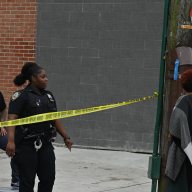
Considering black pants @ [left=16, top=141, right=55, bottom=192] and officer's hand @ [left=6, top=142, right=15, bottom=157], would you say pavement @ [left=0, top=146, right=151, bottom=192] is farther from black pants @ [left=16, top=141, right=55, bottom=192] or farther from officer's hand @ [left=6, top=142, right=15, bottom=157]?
officer's hand @ [left=6, top=142, right=15, bottom=157]

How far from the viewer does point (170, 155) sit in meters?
5.36

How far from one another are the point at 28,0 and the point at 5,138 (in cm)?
462

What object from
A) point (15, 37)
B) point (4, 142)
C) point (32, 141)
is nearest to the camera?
point (32, 141)

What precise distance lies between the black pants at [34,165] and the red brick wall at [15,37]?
5661 mm

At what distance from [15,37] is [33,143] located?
5.94 metres

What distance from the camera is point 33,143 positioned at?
6387mm

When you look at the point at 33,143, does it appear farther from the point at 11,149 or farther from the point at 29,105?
the point at 29,105

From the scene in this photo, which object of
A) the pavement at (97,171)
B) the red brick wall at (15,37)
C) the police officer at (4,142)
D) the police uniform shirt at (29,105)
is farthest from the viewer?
the red brick wall at (15,37)

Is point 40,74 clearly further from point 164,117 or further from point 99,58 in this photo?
point 99,58

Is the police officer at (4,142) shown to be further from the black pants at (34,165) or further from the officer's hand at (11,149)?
the officer's hand at (11,149)

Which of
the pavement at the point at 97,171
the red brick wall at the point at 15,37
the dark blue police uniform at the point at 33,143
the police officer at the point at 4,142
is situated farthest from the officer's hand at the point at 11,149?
the red brick wall at the point at 15,37

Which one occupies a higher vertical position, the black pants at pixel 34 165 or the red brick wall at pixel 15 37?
the red brick wall at pixel 15 37

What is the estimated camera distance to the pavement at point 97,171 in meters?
8.36

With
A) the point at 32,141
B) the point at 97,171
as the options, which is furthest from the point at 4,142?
the point at 97,171
